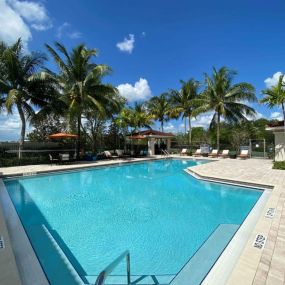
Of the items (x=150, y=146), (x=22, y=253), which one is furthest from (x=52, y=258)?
(x=150, y=146)

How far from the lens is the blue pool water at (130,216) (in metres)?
4.19

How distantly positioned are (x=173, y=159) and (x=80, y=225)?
671 inches

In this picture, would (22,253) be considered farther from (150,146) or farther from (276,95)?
(150,146)

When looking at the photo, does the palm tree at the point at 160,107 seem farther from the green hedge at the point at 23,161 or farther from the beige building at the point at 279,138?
the green hedge at the point at 23,161

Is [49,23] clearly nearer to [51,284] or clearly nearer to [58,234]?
[58,234]

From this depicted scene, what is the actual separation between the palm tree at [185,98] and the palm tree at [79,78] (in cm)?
1158

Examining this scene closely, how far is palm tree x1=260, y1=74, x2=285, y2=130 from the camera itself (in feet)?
43.1

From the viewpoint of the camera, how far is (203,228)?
5473mm

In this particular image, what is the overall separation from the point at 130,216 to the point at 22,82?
1255 centimetres

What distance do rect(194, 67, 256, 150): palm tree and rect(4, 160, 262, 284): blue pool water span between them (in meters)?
12.8

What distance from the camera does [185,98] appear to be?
27000 mm

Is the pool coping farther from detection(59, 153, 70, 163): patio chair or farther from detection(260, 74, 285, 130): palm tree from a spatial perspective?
detection(260, 74, 285, 130): palm tree

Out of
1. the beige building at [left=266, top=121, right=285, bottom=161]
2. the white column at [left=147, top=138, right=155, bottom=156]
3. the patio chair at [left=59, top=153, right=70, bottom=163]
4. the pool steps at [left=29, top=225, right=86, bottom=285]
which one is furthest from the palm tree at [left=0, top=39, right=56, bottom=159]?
the beige building at [left=266, top=121, right=285, bottom=161]

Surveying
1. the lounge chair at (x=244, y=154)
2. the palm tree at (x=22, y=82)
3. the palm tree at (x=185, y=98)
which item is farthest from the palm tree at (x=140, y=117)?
the lounge chair at (x=244, y=154)
